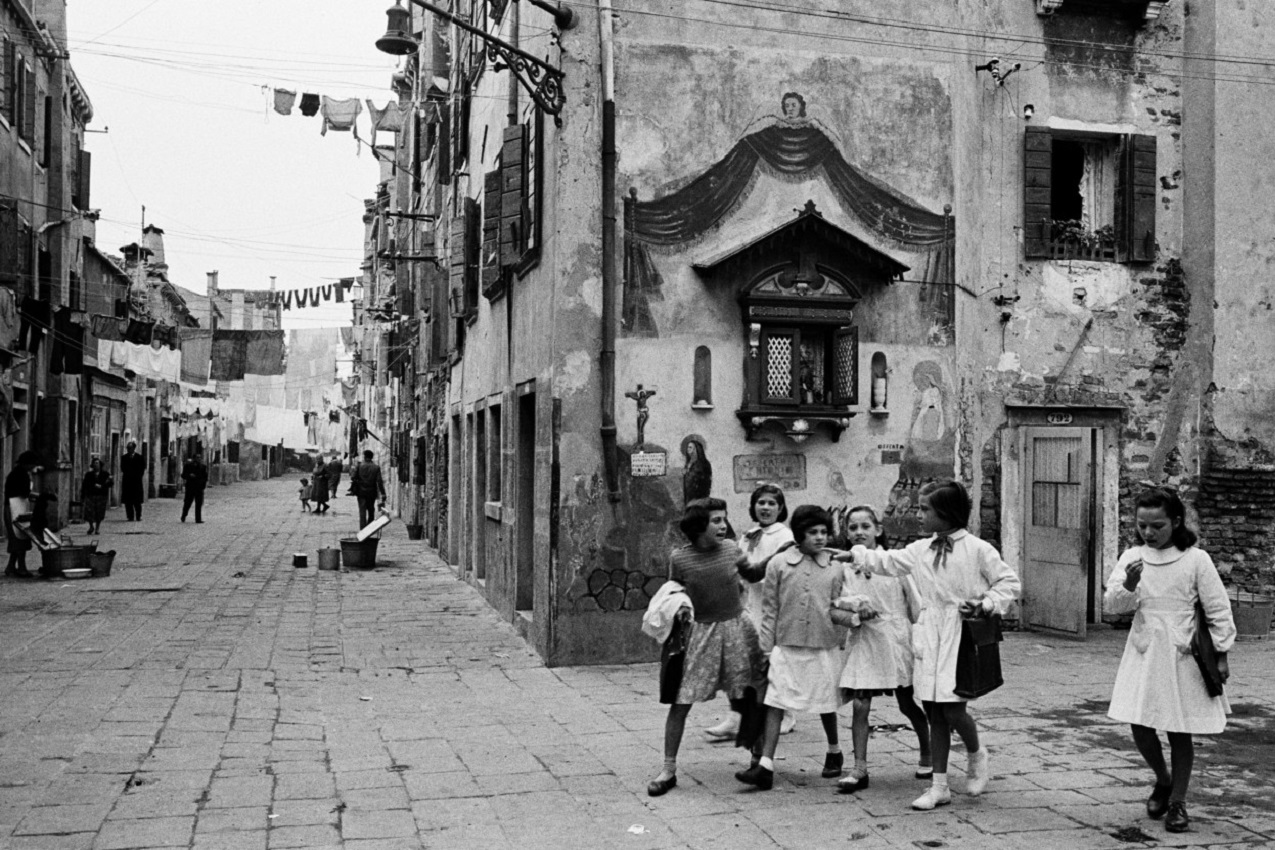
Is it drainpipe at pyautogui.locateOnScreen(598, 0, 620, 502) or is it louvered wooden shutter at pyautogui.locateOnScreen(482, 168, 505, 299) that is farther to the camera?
louvered wooden shutter at pyautogui.locateOnScreen(482, 168, 505, 299)

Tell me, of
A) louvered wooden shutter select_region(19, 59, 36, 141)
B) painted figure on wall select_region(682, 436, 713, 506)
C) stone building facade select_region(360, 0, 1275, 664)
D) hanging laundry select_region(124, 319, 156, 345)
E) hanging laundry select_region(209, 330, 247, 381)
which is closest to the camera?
stone building facade select_region(360, 0, 1275, 664)

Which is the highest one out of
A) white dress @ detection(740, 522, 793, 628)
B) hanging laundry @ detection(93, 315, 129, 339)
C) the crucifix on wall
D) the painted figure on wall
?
hanging laundry @ detection(93, 315, 129, 339)

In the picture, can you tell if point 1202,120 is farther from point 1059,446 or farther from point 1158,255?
point 1059,446

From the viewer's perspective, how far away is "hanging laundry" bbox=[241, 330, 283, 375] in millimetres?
36031

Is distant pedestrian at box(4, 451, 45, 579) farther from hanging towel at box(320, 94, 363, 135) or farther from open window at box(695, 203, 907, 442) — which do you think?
open window at box(695, 203, 907, 442)

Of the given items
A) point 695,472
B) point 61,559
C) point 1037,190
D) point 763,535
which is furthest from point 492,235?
point 61,559

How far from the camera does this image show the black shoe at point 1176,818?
240 inches

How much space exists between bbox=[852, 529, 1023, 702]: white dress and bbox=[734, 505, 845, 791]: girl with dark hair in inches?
19.2

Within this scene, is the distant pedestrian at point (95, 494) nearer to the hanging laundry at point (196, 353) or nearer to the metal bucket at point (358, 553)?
the metal bucket at point (358, 553)

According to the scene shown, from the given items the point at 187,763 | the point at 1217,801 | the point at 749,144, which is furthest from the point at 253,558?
the point at 1217,801

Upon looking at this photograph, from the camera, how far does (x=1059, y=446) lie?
13094 mm

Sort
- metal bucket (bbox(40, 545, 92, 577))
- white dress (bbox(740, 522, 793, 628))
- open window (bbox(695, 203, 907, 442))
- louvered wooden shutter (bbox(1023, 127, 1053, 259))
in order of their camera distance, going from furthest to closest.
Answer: metal bucket (bbox(40, 545, 92, 577)), louvered wooden shutter (bbox(1023, 127, 1053, 259)), open window (bbox(695, 203, 907, 442)), white dress (bbox(740, 522, 793, 628))

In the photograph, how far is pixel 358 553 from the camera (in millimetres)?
20359

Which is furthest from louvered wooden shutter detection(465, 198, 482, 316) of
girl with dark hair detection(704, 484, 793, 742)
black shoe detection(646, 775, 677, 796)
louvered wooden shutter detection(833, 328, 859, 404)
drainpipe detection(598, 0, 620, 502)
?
black shoe detection(646, 775, 677, 796)
